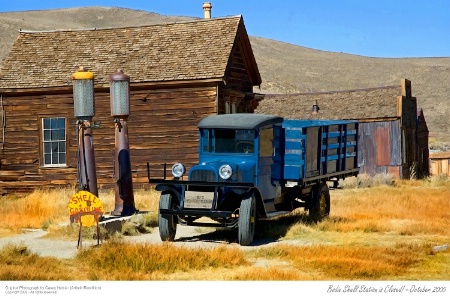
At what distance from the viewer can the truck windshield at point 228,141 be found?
12.8 meters

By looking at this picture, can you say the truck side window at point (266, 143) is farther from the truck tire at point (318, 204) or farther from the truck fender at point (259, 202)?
the truck tire at point (318, 204)

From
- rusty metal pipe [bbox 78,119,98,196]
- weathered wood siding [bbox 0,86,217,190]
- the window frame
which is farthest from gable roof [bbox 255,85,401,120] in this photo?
rusty metal pipe [bbox 78,119,98,196]

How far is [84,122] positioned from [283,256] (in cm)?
511

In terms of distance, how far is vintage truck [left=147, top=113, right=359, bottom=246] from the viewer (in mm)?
12070

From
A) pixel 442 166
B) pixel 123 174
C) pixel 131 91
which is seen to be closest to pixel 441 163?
pixel 442 166

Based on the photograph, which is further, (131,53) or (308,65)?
(308,65)

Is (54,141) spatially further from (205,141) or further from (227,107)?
(205,141)

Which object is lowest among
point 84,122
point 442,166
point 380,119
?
point 442,166

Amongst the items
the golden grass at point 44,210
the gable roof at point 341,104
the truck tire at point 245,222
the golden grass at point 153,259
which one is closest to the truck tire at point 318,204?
the truck tire at point 245,222

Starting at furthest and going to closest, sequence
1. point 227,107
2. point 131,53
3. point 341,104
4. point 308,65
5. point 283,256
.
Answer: point 308,65, point 341,104, point 131,53, point 227,107, point 283,256

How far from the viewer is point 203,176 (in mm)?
12234

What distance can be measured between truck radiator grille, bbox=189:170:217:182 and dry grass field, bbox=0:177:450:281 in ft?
3.84

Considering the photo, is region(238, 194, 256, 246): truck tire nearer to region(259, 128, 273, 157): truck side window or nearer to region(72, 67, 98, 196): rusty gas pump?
region(259, 128, 273, 157): truck side window

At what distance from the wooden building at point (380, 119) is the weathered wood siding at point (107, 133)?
11039 mm
